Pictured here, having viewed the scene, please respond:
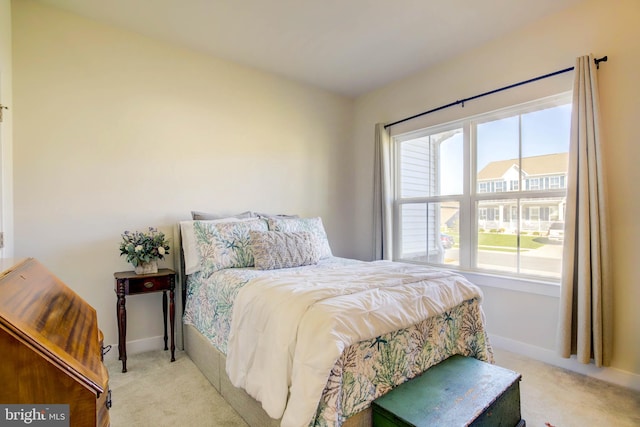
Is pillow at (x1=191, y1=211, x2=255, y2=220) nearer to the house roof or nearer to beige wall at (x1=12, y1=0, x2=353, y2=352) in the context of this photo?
beige wall at (x1=12, y1=0, x2=353, y2=352)

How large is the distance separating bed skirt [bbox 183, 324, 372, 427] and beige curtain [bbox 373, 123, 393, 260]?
6.94ft

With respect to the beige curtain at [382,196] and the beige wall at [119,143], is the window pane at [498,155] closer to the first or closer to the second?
the beige curtain at [382,196]

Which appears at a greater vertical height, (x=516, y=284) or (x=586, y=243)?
(x=586, y=243)

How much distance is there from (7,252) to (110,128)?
3.68 feet

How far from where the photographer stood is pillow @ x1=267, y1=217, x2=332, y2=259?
277cm

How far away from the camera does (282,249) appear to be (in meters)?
2.42

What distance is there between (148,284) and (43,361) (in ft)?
6.09

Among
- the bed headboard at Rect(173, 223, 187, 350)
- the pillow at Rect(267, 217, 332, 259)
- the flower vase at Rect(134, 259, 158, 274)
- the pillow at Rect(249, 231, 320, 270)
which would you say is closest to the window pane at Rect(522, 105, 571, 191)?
the pillow at Rect(267, 217, 332, 259)

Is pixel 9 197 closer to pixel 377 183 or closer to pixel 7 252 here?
pixel 7 252

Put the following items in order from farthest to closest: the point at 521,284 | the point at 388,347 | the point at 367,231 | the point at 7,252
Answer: the point at 367,231 → the point at 521,284 → the point at 7,252 → the point at 388,347

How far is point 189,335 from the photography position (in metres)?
2.49

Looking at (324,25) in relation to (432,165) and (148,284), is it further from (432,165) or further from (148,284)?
(148,284)

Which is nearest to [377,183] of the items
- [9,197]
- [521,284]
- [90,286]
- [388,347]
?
[521,284]

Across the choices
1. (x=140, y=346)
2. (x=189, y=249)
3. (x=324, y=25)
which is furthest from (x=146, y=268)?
(x=324, y=25)
